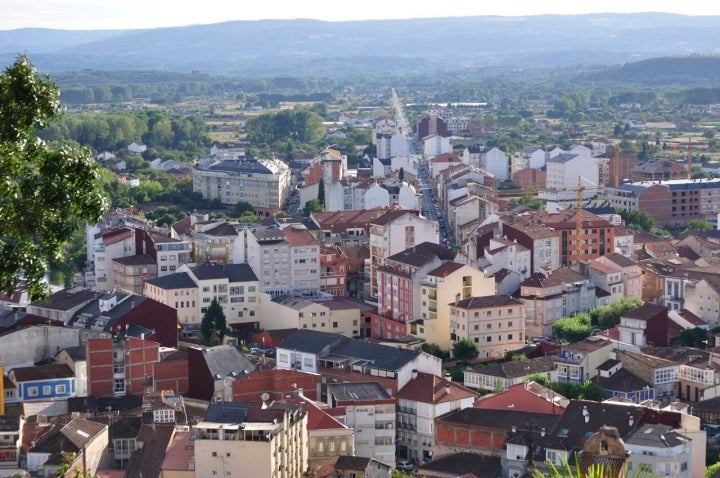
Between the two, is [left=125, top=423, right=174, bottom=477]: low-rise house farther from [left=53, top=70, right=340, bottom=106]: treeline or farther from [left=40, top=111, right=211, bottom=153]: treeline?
[left=53, top=70, right=340, bottom=106]: treeline

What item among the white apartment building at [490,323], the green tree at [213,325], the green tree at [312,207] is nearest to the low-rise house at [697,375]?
the white apartment building at [490,323]

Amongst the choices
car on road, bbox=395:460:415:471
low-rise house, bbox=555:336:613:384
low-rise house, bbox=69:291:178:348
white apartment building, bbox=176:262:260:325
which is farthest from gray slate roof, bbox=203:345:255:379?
white apartment building, bbox=176:262:260:325

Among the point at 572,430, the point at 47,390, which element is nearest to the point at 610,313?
the point at 572,430

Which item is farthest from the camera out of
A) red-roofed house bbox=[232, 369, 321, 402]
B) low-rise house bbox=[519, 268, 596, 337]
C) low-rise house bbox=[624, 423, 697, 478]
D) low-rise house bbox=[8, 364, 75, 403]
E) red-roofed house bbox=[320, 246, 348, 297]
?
red-roofed house bbox=[320, 246, 348, 297]

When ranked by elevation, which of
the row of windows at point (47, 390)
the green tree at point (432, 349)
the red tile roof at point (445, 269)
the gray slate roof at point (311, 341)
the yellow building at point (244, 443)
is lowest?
the green tree at point (432, 349)

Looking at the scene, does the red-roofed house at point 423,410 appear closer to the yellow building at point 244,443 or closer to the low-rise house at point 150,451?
the yellow building at point 244,443

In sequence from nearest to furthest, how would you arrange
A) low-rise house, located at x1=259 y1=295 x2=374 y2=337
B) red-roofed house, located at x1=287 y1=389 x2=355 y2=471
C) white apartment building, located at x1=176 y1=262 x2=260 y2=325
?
red-roofed house, located at x1=287 y1=389 x2=355 y2=471, low-rise house, located at x1=259 y1=295 x2=374 y2=337, white apartment building, located at x1=176 y1=262 x2=260 y2=325

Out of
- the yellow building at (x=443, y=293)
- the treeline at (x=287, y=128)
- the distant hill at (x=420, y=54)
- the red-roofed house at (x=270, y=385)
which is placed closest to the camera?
the red-roofed house at (x=270, y=385)
